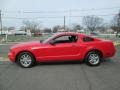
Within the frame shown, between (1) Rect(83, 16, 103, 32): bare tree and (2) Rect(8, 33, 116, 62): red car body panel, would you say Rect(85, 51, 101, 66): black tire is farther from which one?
(1) Rect(83, 16, 103, 32): bare tree

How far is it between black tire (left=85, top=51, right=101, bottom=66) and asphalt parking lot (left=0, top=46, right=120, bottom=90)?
0.21 metres

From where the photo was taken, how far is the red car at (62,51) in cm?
859

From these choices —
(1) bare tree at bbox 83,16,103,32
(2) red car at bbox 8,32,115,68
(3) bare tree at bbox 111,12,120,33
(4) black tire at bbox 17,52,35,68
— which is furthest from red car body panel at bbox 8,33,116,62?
(1) bare tree at bbox 83,16,103,32

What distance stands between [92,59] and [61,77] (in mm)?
2352

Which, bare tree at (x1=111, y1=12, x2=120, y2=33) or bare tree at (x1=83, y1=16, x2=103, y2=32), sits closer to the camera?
bare tree at (x1=111, y1=12, x2=120, y2=33)

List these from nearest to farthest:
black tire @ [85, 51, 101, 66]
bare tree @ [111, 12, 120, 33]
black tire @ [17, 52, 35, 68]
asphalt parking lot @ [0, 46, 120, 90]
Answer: asphalt parking lot @ [0, 46, 120, 90] → black tire @ [17, 52, 35, 68] → black tire @ [85, 51, 101, 66] → bare tree @ [111, 12, 120, 33]

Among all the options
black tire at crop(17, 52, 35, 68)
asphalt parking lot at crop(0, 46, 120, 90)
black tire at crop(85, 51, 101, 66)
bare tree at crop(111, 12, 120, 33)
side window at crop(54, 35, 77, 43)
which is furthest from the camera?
bare tree at crop(111, 12, 120, 33)

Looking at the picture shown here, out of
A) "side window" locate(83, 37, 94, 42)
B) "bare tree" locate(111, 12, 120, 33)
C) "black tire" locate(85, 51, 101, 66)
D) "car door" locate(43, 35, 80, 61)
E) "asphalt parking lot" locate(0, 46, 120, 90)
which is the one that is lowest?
"asphalt parking lot" locate(0, 46, 120, 90)

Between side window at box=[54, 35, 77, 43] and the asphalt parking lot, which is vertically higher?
side window at box=[54, 35, 77, 43]

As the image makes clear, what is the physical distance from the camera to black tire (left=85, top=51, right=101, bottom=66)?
870cm

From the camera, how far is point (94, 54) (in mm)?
8781

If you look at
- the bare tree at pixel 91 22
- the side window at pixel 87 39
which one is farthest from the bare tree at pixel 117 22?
the side window at pixel 87 39

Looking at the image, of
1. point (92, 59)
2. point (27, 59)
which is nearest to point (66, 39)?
point (92, 59)

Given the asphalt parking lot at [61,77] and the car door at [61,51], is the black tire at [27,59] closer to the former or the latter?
the asphalt parking lot at [61,77]
